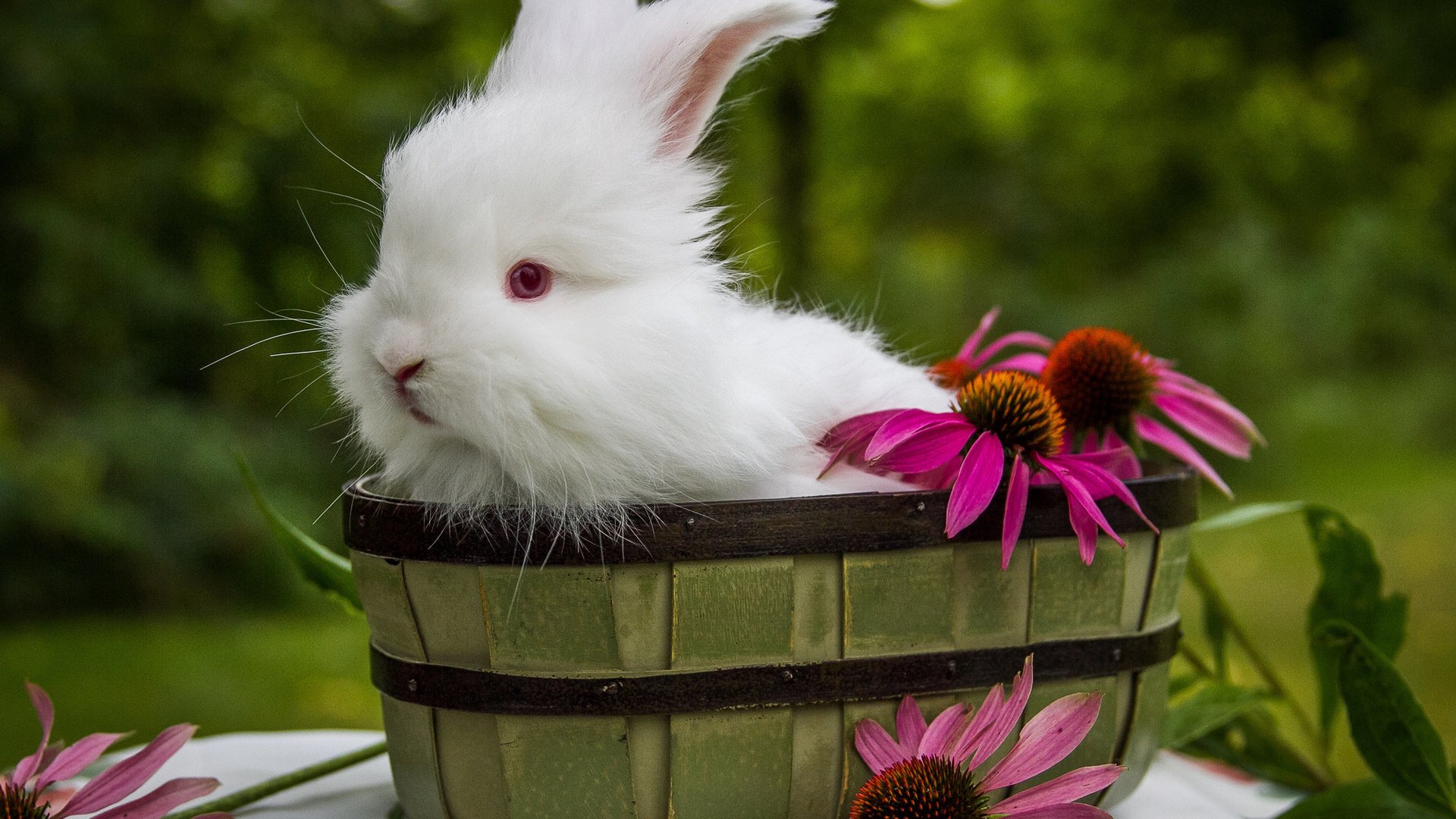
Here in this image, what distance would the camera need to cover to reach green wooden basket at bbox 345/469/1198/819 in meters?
0.96

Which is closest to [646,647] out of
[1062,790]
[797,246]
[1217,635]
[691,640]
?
[691,640]

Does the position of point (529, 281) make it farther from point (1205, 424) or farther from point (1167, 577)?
point (1205, 424)

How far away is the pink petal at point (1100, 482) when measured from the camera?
1.03m

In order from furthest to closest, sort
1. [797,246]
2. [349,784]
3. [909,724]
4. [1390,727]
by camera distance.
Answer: [797,246] < [349,784] < [1390,727] < [909,724]

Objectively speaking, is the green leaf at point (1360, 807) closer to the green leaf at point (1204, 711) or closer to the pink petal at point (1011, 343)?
the green leaf at point (1204, 711)

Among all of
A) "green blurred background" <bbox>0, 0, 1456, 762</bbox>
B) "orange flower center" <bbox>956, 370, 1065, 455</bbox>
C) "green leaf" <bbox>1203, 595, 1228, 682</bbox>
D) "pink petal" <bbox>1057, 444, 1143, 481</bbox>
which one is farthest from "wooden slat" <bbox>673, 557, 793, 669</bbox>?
"green blurred background" <bbox>0, 0, 1456, 762</bbox>

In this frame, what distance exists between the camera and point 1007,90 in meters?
4.69

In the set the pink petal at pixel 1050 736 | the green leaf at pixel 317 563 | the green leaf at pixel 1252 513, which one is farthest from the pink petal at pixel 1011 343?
the green leaf at pixel 317 563

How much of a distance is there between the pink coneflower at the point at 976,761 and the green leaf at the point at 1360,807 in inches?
13.3

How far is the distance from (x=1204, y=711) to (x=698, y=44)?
0.95 meters

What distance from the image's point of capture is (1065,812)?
3.17ft

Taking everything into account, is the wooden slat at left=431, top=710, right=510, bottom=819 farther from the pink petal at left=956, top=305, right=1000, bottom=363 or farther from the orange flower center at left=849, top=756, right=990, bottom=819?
the pink petal at left=956, top=305, right=1000, bottom=363

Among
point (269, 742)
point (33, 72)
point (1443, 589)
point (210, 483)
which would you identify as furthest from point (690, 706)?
point (1443, 589)

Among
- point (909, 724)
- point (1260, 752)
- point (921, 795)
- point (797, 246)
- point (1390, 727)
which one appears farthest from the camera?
point (797, 246)
